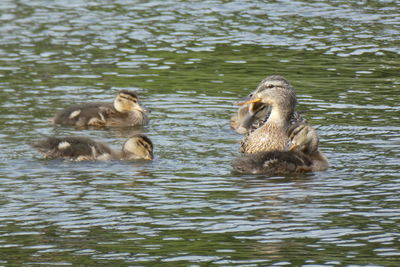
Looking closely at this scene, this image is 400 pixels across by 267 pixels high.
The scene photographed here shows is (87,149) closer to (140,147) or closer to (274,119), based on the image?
(140,147)

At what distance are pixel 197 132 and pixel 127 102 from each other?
43.9 inches

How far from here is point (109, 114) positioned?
12.2 meters

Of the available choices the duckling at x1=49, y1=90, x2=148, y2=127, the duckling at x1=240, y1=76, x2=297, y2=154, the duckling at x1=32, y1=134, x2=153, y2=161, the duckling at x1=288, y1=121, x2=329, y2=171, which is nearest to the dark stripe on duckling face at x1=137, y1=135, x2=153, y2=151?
the duckling at x1=32, y1=134, x2=153, y2=161

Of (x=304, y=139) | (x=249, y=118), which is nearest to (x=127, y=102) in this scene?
(x=249, y=118)

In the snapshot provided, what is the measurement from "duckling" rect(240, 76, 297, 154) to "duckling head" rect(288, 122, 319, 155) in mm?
339

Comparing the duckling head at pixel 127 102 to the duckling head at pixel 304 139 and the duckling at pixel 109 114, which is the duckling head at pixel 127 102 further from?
the duckling head at pixel 304 139

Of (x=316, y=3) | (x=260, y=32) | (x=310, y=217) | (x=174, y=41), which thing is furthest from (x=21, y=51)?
(x=310, y=217)

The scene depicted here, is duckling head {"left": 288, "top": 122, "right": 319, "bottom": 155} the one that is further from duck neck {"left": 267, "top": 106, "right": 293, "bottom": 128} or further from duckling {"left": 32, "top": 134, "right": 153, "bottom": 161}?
duckling {"left": 32, "top": 134, "right": 153, "bottom": 161}

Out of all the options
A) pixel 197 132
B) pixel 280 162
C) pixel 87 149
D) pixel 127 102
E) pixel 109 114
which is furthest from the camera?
pixel 109 114

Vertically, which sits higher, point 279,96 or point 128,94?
point 279,96

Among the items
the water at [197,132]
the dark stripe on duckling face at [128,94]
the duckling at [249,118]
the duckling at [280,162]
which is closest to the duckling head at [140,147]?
the water at [197,132]

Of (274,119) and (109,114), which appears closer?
(274,119)

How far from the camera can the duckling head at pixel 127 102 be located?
12.0 metres

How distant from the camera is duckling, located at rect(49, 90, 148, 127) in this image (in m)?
11.9
